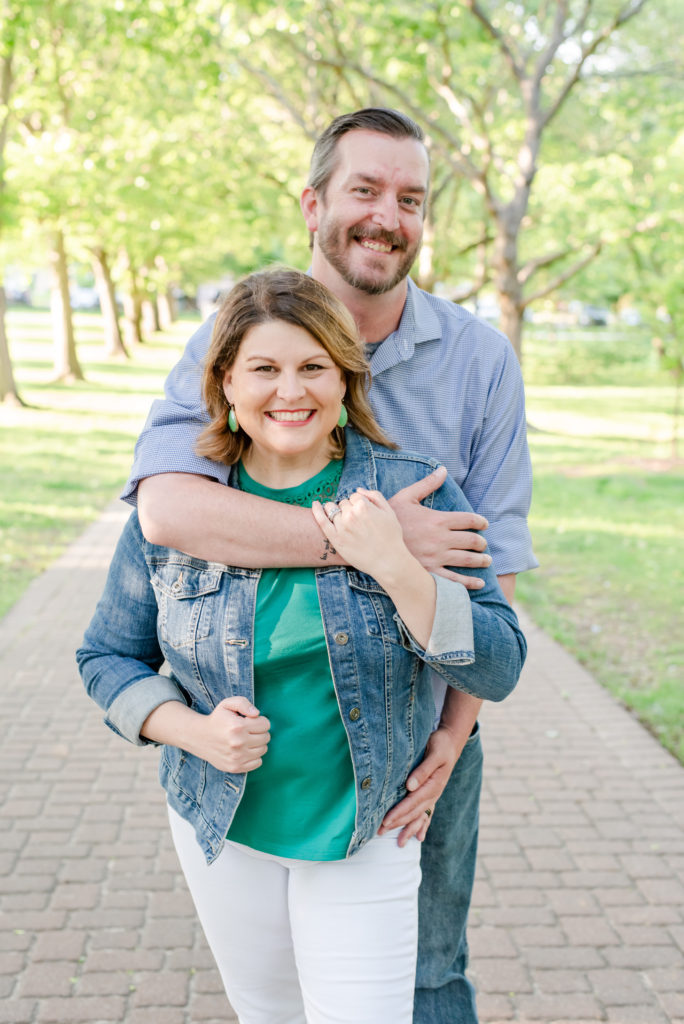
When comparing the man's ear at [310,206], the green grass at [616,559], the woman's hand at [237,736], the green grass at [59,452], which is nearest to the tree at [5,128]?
the green grass at [59,452]

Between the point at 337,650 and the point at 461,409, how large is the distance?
76 cm

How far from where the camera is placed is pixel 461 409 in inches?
98.4

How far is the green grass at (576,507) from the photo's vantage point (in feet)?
24.9

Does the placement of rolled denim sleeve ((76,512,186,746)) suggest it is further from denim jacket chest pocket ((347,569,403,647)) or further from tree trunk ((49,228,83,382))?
tree trunk ((49,228,83,382))

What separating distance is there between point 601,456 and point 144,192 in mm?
10741

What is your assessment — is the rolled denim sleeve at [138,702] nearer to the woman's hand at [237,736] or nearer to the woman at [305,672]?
the woman at [305,672]

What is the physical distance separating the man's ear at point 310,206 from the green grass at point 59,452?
632 cm

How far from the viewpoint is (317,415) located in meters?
2.09

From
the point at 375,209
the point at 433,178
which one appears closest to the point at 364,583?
the point at 375,209

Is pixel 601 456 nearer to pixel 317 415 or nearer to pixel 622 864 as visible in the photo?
pixel 622 864

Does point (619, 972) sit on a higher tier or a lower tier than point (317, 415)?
lower

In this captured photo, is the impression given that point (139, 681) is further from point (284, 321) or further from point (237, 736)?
point (284, 321)

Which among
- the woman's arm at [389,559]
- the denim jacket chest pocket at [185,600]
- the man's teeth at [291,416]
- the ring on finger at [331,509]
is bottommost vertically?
the denim jacket chest pocket at [185,600]

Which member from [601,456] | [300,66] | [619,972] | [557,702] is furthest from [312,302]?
[300,66]
